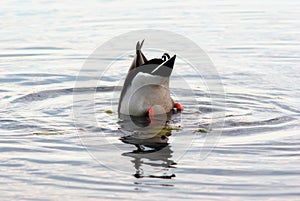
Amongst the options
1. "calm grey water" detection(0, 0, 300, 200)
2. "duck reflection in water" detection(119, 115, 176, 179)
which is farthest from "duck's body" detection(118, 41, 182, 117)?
"calm grey water" detection(0, 0, 300, 200)

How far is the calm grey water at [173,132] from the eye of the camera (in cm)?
789

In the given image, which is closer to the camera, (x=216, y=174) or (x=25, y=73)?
(x=216, y=174)

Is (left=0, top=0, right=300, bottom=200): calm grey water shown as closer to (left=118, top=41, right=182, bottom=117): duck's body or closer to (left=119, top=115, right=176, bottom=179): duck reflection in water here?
(left=119, top=115, right=176, bottom=179): duck reflection in water

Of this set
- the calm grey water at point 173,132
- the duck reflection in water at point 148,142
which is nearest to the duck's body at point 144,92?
the duck reflection in water at point 148,142

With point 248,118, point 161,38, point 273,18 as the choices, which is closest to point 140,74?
point 248,118

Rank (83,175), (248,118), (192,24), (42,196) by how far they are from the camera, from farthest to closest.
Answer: (192,24)
(248,118)
(83,175)
(42,196)

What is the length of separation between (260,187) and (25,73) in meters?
8.98

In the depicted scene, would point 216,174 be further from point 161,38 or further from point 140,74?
point 161,38

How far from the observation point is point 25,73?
51.0 feet

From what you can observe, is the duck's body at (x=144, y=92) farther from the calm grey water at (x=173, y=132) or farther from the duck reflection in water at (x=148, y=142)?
the calm grey water at (x=173, y=132)

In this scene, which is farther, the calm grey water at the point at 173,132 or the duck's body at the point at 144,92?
the duck's body at the point at 144,92

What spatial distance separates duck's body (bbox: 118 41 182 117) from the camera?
11820 mm

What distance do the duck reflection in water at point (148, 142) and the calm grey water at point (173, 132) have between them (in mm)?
47

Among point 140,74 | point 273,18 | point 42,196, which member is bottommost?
point 42,196
